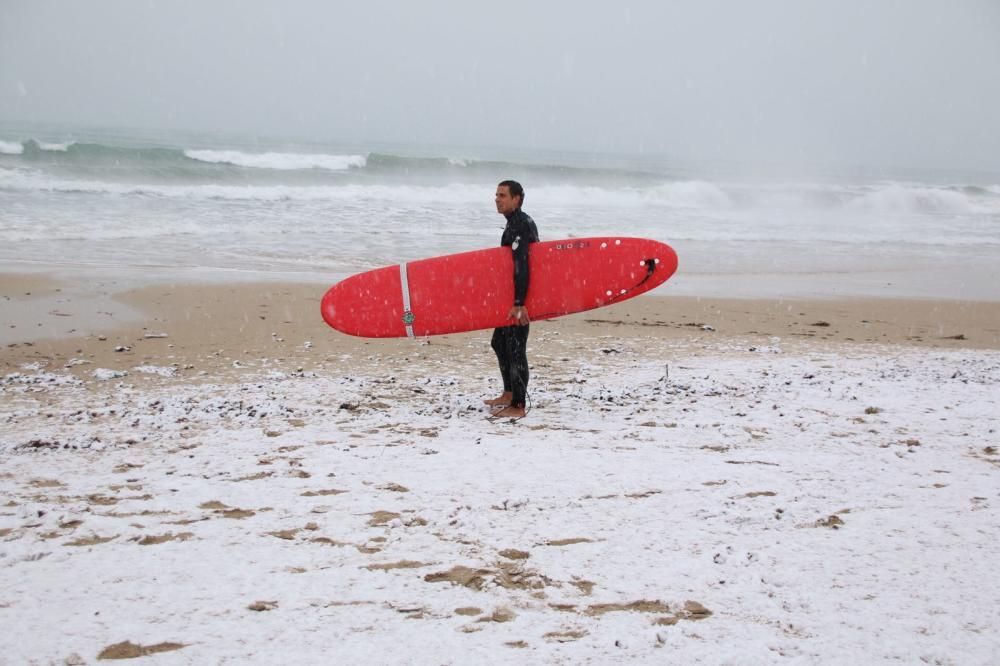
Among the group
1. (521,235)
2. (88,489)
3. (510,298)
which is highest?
(521,235)

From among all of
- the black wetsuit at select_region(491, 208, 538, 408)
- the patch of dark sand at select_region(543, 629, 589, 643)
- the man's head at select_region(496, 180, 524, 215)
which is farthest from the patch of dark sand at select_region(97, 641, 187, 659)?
the man's head at select_region(496, 180, 524, 215)

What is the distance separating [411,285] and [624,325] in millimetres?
3243

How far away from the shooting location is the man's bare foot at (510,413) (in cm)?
455

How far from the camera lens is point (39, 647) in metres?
2.04

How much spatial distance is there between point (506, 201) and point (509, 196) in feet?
0.12

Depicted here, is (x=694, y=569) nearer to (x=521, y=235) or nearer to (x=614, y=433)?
(x=614, y=433)

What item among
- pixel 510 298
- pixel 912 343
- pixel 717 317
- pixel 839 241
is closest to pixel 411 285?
pixel 510 298

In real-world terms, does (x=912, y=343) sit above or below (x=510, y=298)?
below

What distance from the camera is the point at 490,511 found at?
9.86 feet

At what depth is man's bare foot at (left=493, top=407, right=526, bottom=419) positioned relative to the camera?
4.55 m

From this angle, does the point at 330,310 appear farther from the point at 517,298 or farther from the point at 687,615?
the point at 687,615

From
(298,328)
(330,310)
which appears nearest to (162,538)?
(330,310)

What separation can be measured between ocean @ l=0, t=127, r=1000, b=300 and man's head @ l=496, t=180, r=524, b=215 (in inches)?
231

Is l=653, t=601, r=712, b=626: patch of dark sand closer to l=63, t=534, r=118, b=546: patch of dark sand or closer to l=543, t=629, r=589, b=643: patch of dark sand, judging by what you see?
l=543, t=629, r=589, b=643: patch of dark sand
